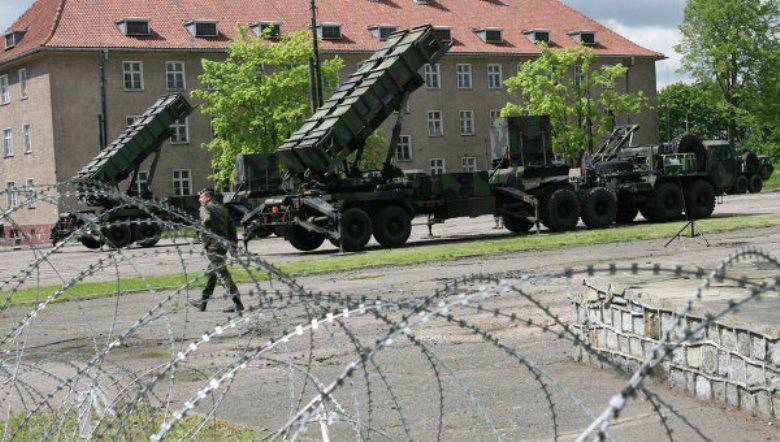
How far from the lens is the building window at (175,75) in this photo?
56344mm

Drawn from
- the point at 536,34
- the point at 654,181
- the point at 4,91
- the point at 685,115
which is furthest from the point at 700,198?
the point at 685,115

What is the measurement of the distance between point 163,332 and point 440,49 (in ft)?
53.6

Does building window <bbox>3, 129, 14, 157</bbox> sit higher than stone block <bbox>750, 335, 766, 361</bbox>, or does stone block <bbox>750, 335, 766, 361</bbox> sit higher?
building window <bbox>3, 129, 14, 157</bbox>

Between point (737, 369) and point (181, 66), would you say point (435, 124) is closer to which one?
point (181, 66)

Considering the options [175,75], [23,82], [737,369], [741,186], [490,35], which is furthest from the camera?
[490,35]

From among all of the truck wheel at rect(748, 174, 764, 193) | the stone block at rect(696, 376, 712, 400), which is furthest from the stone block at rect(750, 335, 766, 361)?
the truck wheel at rect(748, 174, 764, 193)

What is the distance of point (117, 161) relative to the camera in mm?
34719

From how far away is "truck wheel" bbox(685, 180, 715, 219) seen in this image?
1209 inches

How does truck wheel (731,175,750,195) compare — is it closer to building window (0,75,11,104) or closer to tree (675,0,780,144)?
tree (675,0,780,144)

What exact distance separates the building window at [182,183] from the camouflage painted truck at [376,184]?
30.5m

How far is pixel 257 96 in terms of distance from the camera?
1961 inches

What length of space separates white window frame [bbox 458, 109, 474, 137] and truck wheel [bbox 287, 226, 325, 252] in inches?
1542

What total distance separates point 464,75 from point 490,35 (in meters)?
3.17

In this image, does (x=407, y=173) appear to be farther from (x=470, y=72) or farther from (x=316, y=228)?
(x=470, y=72)
